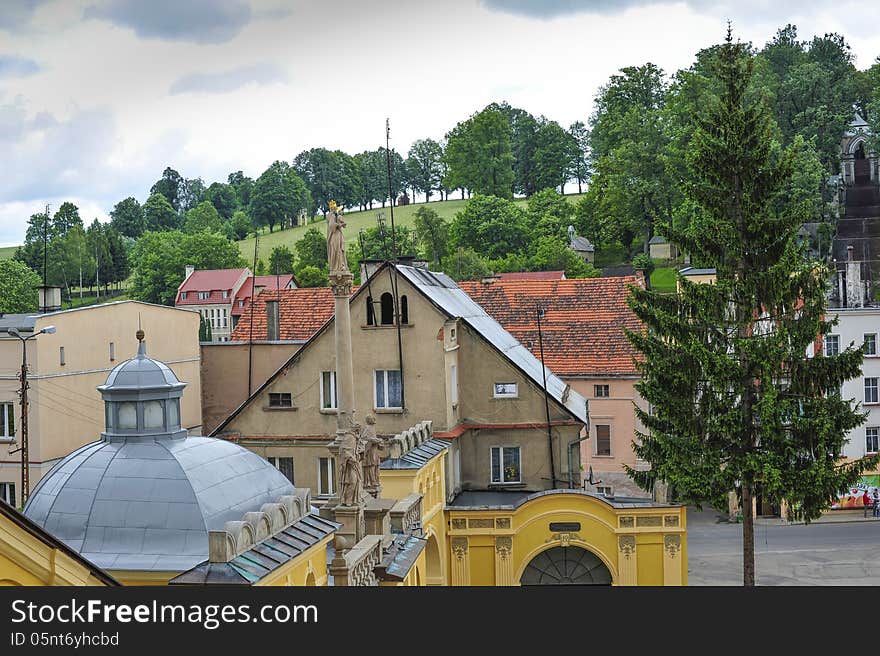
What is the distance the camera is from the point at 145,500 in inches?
644

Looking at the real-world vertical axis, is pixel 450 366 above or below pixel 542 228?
below

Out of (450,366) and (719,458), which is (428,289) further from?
(719,458)

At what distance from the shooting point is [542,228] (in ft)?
310

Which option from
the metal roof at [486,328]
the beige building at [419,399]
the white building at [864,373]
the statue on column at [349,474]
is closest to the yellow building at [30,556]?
the statue on column at [349,474]

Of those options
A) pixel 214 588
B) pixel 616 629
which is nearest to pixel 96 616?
pixel 214 588

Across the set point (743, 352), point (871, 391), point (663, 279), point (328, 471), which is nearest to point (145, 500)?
point (743, 352)

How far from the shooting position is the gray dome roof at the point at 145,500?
15922 millimetres

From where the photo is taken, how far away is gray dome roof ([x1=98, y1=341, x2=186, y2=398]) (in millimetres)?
18016

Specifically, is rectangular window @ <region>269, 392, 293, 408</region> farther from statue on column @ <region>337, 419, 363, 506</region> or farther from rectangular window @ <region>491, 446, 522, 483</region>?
statue on column @ <region>337, 419, 363, 506</region>

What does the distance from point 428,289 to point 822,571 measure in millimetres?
17038

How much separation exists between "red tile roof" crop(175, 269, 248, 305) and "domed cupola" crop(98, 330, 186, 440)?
250 feet

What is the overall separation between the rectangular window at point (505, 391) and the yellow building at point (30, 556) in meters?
23.3

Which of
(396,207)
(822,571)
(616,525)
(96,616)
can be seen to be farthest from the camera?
(396,207)

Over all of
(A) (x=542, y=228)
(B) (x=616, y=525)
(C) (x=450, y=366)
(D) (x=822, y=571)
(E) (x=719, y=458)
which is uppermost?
(A) (x=542, y=228)
